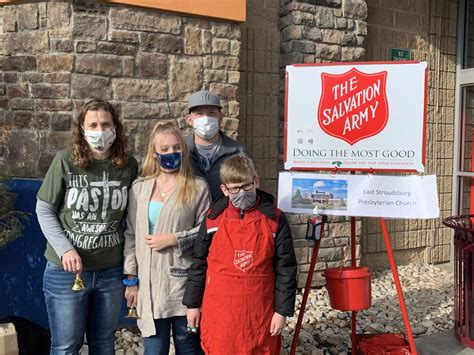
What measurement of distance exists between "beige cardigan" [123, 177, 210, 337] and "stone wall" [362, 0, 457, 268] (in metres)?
3.85

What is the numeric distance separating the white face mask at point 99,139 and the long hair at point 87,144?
0.13 feet

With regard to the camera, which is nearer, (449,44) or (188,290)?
(188,290)

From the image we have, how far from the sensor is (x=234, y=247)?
7.84ft

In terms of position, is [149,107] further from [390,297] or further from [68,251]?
[390,297]

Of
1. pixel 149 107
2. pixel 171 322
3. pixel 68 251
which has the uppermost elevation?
pixel 149 107

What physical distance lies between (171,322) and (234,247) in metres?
0.58

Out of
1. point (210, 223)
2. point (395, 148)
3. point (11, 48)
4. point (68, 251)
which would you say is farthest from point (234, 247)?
point (11, 48)

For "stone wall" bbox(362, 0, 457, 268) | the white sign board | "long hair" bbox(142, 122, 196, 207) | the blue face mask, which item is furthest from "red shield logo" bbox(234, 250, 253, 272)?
"stone wall" bbox(362, 0, 457, 268)

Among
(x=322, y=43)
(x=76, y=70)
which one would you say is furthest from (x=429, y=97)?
(x=76, y=70)

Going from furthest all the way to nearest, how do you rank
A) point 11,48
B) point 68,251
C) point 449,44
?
point 449,44 < point 11,48 < point 68,251

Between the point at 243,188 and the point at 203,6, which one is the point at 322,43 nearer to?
the point at 203,6

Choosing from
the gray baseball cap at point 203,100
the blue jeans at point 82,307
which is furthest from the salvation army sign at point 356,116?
the blue jeans at point 82,307

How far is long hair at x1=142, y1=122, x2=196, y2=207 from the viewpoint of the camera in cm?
247

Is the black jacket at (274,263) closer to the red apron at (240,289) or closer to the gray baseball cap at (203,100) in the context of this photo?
the red apron at (240,289)
